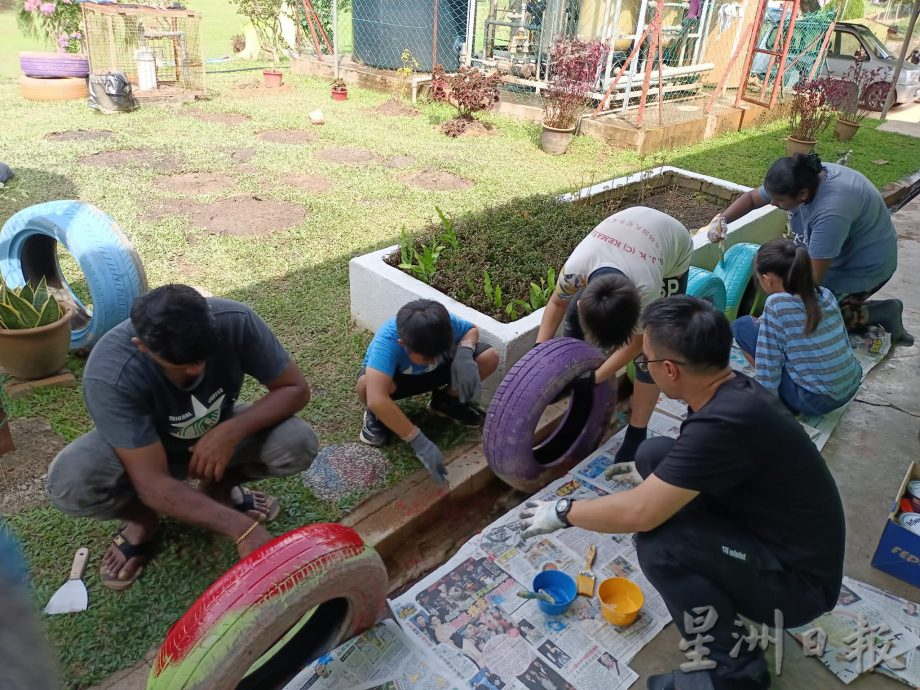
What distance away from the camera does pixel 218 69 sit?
12.8 meters

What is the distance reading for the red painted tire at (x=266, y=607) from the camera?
1.85 metres

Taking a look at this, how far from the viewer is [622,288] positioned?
2.84 metres

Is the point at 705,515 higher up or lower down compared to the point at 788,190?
lower down

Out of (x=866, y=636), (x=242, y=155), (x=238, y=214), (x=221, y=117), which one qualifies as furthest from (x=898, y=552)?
(x=221, y=117)

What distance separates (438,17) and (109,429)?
36.5 ft

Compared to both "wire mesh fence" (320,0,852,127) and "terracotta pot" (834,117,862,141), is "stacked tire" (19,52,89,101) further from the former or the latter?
"terracotta pot" (834,117,862,141)

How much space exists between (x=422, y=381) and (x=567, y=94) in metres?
6.39

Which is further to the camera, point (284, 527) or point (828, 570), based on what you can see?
point (284, 527)

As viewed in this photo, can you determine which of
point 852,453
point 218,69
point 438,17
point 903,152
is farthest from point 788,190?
point 218,69

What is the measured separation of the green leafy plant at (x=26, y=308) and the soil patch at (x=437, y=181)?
167 inches

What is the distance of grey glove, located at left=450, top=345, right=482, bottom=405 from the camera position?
127 inches

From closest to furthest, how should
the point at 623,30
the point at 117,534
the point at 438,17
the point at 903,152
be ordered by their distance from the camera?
the point at 117,534
the point at 903,152
the point at 623,30
the point at 438,17

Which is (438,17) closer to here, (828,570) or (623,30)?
(623,30)

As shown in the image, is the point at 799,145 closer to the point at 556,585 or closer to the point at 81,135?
the point at 556,585
